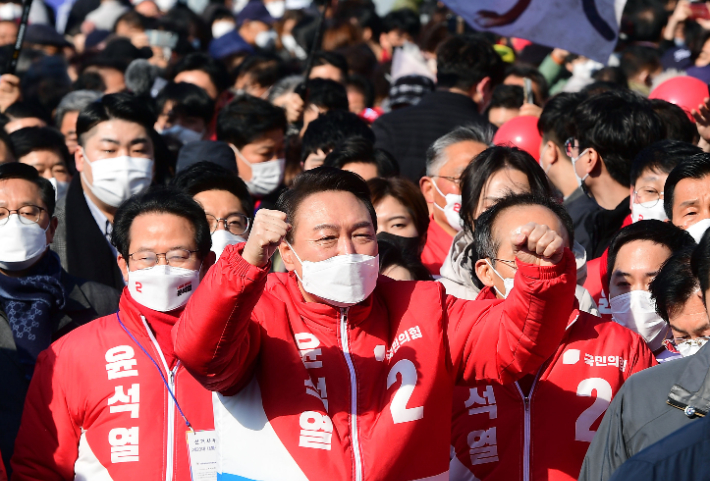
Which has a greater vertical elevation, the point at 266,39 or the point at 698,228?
the point at 266,39

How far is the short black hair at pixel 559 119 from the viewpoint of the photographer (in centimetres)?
573

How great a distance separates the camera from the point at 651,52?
30.9 feet

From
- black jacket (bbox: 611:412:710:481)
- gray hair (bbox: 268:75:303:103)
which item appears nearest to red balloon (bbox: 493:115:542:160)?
gray hair (bbox: 268:75:303:103)

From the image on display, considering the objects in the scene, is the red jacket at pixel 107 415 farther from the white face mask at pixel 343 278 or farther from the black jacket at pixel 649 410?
the black jacket at pixel 649 410

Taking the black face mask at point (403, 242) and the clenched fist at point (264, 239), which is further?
the black face mask at point (403, 242)

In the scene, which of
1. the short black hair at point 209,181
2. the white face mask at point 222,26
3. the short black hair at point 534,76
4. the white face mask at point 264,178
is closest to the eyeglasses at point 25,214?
the short black hair at point 209,181

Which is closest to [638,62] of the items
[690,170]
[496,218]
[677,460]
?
[690,170]

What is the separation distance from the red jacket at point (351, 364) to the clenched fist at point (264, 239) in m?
0.03

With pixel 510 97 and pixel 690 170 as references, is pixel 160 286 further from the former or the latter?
pixel 510 97

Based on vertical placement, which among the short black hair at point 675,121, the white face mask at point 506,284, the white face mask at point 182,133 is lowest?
the white face mask at point 506,284

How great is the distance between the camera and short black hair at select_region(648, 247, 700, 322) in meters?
3.66

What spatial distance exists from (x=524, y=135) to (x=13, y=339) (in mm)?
3706

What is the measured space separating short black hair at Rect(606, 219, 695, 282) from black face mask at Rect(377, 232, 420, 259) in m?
0.97

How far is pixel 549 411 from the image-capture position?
3461 mm
